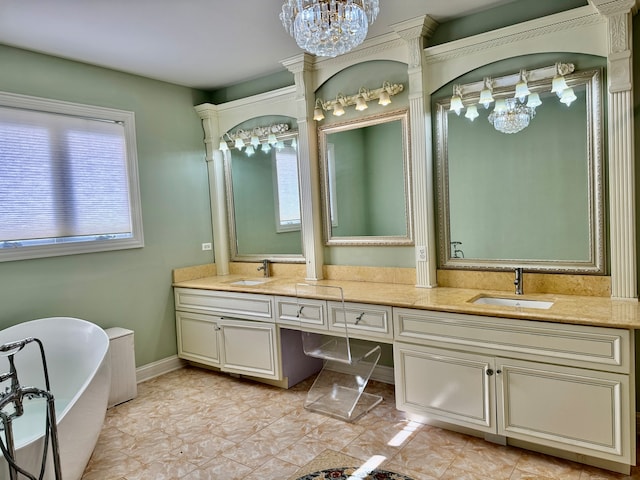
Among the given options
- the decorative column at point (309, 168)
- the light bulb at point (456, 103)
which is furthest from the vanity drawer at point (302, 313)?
the light bulb at point (456, 103)

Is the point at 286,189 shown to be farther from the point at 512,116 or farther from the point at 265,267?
the point at 512,116

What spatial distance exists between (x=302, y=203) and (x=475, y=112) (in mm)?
1601

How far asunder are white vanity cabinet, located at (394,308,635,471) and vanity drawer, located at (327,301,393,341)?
0.28 feet

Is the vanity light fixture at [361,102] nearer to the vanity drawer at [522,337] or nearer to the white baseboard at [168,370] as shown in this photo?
the vanity drawer at [522,337]

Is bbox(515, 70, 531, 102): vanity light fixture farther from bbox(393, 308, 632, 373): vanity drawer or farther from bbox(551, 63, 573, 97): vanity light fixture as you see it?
bbox(393, 308, 632, 373): vanity drawer

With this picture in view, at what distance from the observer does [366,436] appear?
9.20ft

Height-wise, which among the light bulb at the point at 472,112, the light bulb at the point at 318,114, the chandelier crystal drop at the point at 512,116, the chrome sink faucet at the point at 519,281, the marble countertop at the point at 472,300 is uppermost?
the light bulb at the point at 318,114

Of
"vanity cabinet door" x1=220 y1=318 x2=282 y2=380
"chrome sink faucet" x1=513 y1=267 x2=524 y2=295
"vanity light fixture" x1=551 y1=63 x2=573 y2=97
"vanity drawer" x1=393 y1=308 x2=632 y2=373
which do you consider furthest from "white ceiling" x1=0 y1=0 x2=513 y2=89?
"vanity cabinet door" x1=220 y1=318 x2=282 y2=380

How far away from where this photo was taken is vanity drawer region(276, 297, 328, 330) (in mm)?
Answer: 3230

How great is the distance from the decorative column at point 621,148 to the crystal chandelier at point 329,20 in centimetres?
147

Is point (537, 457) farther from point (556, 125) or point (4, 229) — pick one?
point (4, 229)

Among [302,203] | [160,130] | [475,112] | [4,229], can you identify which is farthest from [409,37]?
[4,229]

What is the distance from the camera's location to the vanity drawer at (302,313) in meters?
3.23

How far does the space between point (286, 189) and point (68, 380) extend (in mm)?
2311
